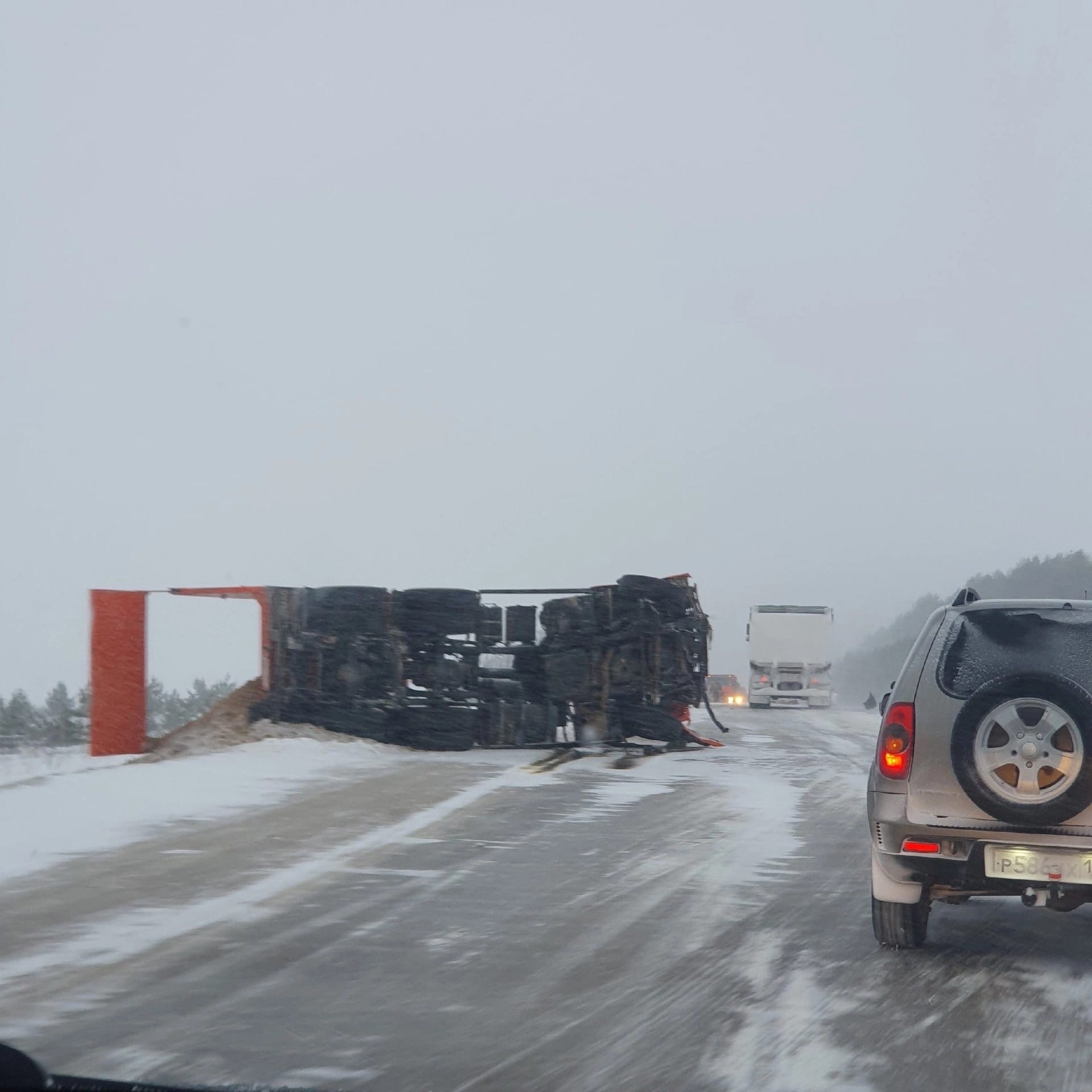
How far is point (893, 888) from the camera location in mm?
6070

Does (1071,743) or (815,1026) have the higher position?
(1071,743)

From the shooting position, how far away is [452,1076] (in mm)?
4406

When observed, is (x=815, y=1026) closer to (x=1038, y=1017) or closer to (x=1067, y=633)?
(x=1038, y=1017)

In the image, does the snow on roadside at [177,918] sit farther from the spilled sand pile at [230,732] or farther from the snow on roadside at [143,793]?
the spilled sand pile at [230,732]

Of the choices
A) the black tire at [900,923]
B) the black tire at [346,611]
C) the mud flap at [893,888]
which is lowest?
the black tire at [900,923]

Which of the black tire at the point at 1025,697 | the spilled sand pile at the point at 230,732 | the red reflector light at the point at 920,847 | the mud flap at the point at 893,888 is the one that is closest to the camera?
the black tire at the point at 1025,697

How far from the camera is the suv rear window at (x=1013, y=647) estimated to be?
19.3 ft

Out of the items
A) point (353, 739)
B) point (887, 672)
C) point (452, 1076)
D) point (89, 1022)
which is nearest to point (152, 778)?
point (353, 739)

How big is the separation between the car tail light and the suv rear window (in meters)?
0.22

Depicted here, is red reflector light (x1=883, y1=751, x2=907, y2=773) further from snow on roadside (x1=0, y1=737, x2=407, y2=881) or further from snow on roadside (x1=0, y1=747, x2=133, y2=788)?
snow on roadside (x1=0, y1=747, x2=133, y2=788)

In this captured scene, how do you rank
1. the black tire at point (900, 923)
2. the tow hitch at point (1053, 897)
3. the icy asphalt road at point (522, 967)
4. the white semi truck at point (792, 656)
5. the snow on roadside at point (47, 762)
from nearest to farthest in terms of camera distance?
the icy asphalt road at point (522, 967) → the tow hitch at point (1053, 897) → the black tire at point (900, 923) → the snow on roadside at point (47, 762) → the white semi truck at point (792, 656)

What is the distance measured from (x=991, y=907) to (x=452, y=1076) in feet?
14.1

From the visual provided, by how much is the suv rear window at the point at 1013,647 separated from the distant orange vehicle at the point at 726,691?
42.3 meters

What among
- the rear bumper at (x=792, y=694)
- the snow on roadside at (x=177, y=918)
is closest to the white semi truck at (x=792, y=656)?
the rear bumper at (x=792, y=694)
